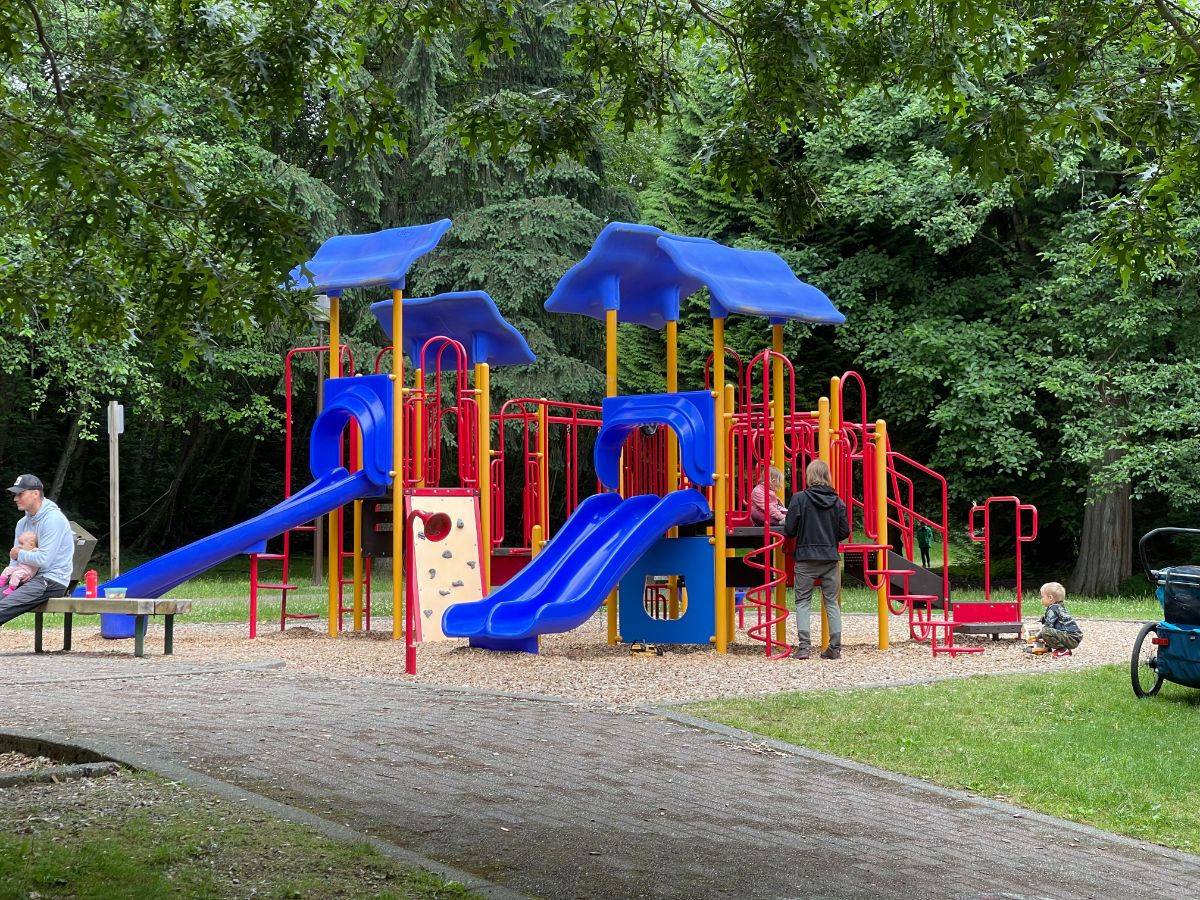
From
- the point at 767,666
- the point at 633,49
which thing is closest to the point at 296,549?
the point at 767,666

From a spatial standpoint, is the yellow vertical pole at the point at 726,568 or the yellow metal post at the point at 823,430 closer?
the yellow vertical pole at the point at 726,568

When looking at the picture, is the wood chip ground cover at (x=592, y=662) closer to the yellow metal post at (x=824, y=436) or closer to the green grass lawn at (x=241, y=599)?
the yellow metal post at (x=824, y=436)

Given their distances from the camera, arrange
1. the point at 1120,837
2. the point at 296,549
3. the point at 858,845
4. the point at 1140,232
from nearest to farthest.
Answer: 1. the point at 858,845
2. the point at 1120,837
3. the point at 1140,232
4. the point at 296,549

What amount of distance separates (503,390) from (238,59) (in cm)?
2045

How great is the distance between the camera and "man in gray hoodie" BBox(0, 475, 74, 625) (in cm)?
1245

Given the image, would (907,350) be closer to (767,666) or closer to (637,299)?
(637,299)

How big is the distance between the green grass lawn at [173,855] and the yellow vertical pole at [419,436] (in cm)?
880

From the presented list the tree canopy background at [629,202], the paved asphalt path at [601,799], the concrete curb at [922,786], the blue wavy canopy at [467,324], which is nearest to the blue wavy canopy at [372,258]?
the blue wavy canopy at [467,324]

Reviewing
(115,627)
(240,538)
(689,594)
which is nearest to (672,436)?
(689,594)

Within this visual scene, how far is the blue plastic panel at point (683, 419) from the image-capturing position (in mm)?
13430

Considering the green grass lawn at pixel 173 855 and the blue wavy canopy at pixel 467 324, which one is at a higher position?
the blue wavy canopy at pixel 467 324

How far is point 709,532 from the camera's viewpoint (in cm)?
1434

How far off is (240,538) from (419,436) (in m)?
2.05

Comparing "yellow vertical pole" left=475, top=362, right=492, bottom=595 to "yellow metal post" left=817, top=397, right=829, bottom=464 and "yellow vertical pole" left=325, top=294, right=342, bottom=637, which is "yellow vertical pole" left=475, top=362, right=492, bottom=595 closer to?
"yellow vertical pole" left=325, top=294, right=342, bottom=637
